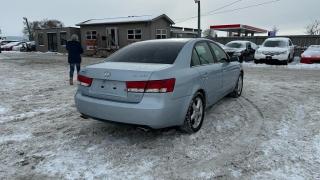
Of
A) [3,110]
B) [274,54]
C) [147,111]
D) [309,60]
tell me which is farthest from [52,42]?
[147,111]

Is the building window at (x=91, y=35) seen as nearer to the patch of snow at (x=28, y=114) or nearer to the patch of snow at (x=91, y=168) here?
the patch of snow at (x=28, y=114)

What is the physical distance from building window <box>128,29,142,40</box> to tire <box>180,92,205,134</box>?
25.4m

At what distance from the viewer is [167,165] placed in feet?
12.2

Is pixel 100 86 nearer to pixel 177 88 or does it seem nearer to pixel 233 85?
pixel 177 88

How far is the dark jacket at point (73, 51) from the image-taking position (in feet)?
31.3

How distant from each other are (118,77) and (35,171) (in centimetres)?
156

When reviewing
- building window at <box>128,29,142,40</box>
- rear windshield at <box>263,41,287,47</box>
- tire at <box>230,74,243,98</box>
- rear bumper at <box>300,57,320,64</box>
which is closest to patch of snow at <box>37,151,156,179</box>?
tire at <box>230,74,243,98</box>

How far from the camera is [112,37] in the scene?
31469 mm


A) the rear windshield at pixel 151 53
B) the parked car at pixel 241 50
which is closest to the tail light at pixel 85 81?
the rear windshield at pixel 151 53

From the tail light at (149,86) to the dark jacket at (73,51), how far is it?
20.2 ft

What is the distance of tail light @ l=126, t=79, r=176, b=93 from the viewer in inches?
155

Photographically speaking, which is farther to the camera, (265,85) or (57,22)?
(57,22)

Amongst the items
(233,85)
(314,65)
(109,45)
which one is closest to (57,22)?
(109,45)

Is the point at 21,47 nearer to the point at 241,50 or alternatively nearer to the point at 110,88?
the point at 241,50
